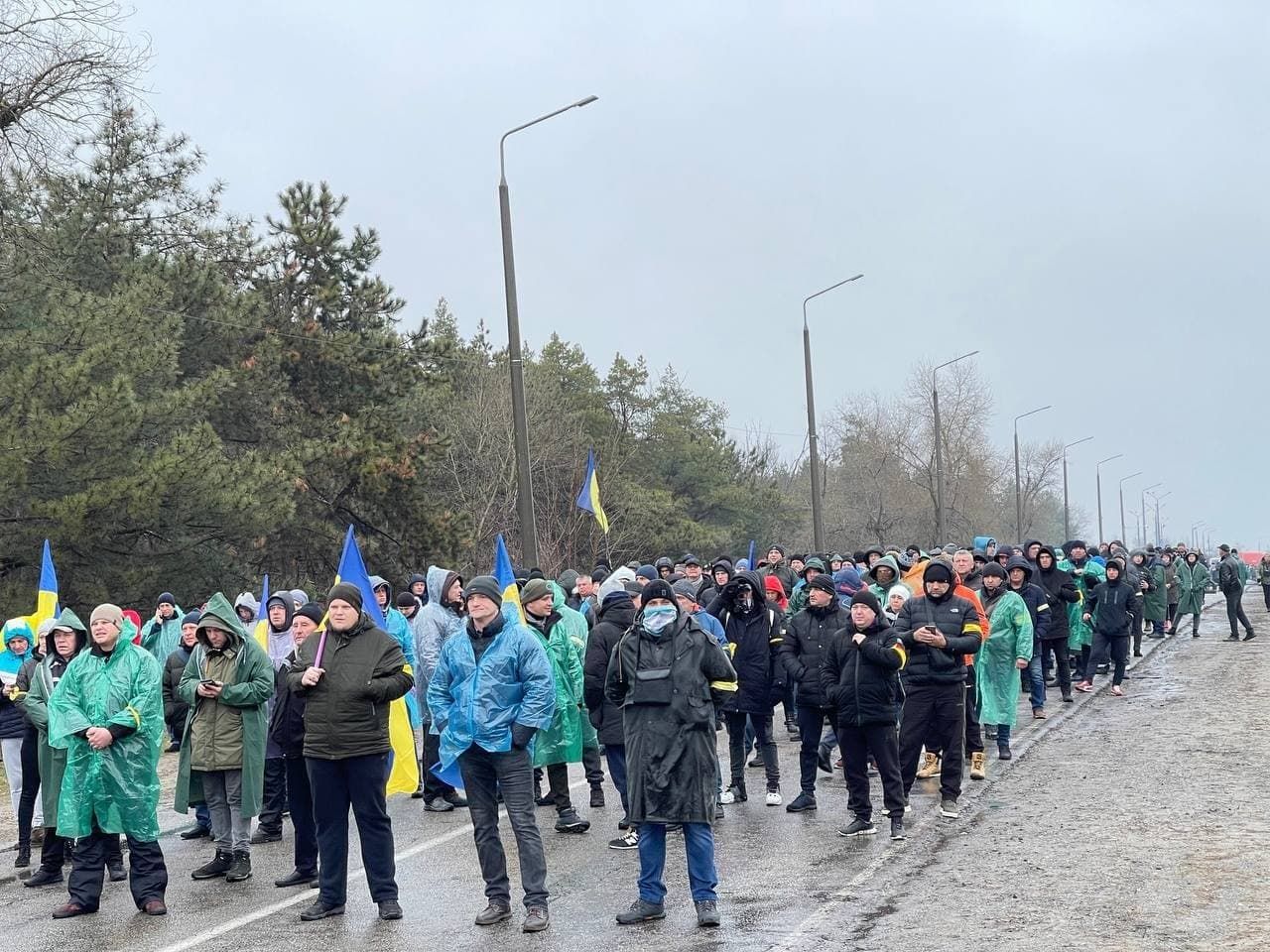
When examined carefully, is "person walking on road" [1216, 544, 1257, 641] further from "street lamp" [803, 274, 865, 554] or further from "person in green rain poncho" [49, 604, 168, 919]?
"person in green rain poncho" [49, 604, 168, 919]

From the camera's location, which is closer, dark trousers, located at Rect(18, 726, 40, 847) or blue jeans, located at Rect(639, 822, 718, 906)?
blue jeans, located at Rect(639, 822, 718, 906)

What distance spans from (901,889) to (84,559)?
59.6 ft

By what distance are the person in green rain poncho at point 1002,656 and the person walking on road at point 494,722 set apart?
6.81 meters

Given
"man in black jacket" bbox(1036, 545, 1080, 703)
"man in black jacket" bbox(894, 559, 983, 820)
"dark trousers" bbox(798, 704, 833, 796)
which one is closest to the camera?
"man in black jacket" bbox(894, 559, 983, 820)

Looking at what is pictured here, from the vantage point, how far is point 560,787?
36.8 feet

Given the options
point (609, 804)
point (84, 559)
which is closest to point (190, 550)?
point (84, 559)

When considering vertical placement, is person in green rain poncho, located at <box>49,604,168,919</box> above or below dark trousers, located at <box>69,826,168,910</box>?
above

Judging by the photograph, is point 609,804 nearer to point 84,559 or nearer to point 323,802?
point 323,802

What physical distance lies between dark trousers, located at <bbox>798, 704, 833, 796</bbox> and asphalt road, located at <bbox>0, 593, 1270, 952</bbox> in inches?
12.0

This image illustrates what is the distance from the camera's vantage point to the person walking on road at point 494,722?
8156mm

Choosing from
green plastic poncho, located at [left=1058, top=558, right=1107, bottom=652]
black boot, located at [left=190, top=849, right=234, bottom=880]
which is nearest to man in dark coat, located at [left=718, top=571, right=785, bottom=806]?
black boot, located at [left=190, top=849, right=234, bottom=880]

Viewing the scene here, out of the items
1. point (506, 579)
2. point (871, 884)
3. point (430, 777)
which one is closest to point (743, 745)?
point (506, 579)

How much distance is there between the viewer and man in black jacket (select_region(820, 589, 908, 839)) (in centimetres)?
1034

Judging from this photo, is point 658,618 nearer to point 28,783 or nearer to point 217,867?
point 217,867
